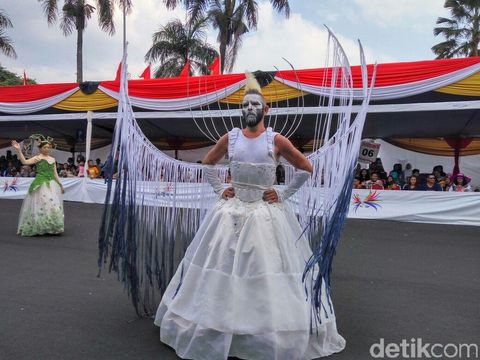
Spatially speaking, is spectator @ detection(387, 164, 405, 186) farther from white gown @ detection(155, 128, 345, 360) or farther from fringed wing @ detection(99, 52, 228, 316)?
white gown @ detection(155, 128, 345, 360)

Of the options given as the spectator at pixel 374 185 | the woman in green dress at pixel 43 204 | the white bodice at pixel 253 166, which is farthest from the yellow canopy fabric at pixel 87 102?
the white bodice at pixel 253 166

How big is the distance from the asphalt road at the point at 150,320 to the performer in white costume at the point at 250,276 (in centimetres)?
28

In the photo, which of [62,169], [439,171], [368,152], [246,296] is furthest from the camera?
[62,169]

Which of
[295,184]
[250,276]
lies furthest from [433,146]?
[250,276]

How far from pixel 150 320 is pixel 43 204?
4035mm

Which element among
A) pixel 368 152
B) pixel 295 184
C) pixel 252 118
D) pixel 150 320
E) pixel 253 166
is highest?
pixel 252 118

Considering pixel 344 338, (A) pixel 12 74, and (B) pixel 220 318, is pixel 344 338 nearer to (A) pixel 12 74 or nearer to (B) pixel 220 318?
(B) pixel 220 318

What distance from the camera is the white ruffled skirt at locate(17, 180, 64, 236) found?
6449 millimetres

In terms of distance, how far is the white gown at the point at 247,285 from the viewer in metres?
2.47

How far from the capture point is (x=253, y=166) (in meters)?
2.72

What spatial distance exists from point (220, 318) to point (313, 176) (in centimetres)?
107

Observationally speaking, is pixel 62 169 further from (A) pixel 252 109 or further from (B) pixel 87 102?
(A) pixel 252 109

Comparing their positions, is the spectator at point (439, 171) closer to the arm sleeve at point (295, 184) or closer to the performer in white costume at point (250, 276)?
the arm sleeve at point (295, 184)

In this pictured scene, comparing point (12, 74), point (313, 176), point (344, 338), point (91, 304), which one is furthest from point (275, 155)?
point (12, 74)
